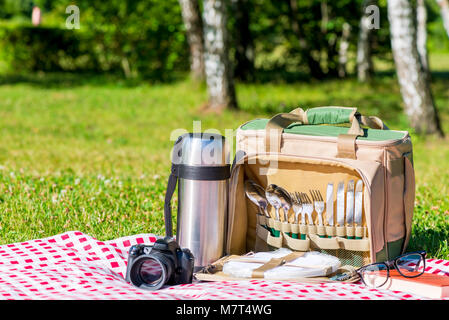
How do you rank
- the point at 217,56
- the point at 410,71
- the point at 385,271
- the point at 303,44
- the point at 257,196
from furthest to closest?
the point at 303,44 < the point at 217,56 < the point at 410,71 < the point at 257,196 < the point at 385,271

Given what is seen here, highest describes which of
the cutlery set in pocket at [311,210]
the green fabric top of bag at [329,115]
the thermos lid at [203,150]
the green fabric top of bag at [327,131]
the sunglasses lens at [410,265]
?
the green fabric top of bag at [329,115]

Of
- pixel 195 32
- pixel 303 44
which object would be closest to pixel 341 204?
pixel 195 32

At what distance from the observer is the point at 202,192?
3299 mm

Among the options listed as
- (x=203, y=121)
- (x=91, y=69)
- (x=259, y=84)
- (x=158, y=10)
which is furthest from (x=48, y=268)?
(x=91, y=69)

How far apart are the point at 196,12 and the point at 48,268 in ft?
31.3

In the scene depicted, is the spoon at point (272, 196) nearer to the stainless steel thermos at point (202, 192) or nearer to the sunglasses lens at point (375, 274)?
the stainless steel thermos at point (202, 192)

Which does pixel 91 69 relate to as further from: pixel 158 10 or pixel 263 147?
pixel 263 147

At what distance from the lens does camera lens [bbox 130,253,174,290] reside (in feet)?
9.73

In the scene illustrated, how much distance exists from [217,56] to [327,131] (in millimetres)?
6567

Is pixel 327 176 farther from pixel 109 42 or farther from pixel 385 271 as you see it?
pixel 109 42

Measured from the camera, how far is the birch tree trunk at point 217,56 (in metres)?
9.45

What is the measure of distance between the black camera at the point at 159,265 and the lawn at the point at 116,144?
105cm

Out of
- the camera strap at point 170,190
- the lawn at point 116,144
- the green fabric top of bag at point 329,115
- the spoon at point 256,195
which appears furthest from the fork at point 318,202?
the lawn at point 116,144

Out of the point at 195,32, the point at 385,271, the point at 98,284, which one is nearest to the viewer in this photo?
the point at 98,284
